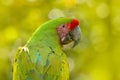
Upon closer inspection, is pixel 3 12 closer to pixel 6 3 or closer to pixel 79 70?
pixel 6 3

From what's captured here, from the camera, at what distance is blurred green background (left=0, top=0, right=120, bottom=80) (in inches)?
208

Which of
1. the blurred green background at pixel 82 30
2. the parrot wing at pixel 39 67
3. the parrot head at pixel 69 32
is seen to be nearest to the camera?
the parrot wing at pixel 39 67

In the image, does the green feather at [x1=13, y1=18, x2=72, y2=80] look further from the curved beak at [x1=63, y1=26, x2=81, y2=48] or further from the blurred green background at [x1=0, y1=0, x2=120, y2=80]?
the blurred green background at [x1=0, y1=0, x2=120, y2=80]

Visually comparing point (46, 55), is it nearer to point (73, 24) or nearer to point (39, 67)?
point (39, 67)

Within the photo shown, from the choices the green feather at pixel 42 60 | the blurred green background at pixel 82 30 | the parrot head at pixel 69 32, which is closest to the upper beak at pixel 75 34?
the parrot head at pixel 69 32

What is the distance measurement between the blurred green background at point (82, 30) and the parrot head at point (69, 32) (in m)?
1.69

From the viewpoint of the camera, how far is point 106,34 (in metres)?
5.61

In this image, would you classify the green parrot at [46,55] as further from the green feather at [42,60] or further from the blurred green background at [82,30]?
the blurred green background at [82,30]

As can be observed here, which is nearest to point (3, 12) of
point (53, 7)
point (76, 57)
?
point (53, 7)

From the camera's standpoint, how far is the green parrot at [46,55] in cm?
317

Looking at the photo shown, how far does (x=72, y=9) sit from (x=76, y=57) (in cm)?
49

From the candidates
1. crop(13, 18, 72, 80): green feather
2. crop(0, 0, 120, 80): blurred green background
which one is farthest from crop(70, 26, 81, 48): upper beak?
crop(0, 0, 120, 80): blurred green background

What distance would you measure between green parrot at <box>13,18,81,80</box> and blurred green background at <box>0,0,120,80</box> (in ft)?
5.82

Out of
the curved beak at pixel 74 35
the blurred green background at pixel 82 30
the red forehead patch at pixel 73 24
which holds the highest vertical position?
the red forehead patch at pixel 73 24
